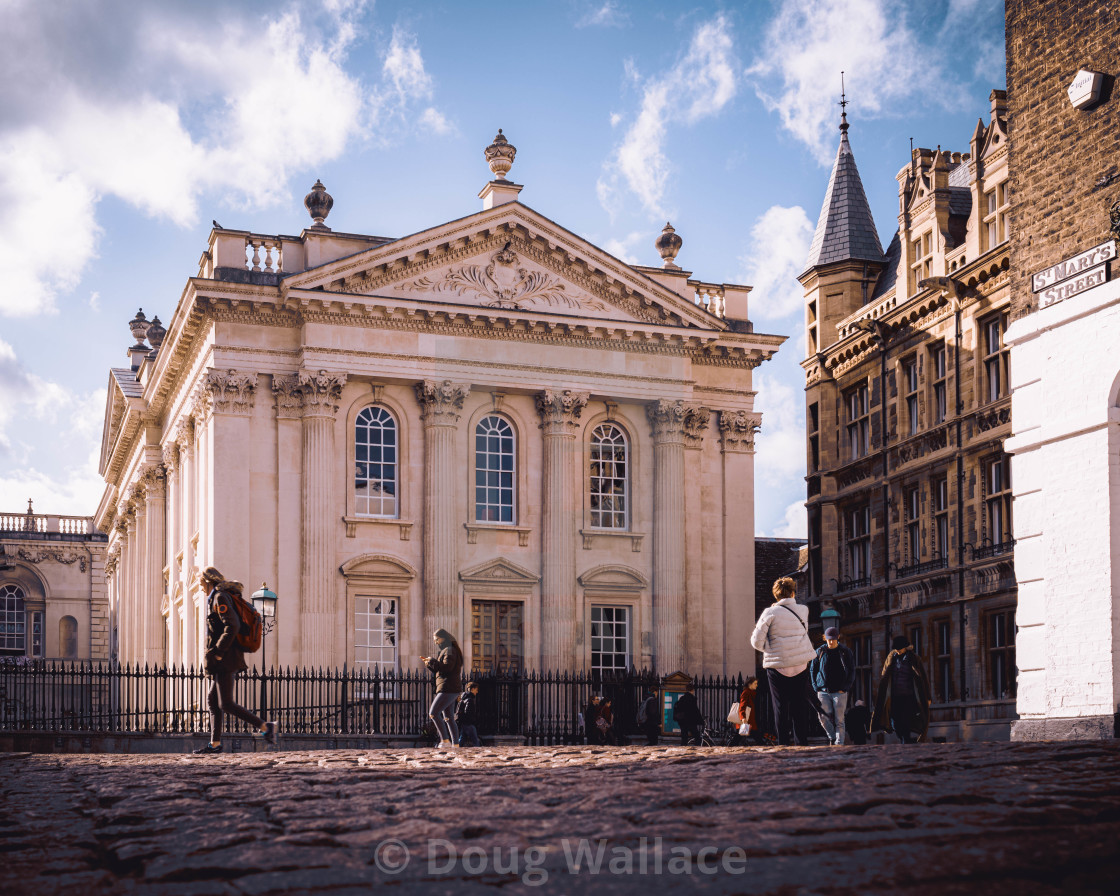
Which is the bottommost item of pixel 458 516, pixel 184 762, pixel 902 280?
pixel 184 762

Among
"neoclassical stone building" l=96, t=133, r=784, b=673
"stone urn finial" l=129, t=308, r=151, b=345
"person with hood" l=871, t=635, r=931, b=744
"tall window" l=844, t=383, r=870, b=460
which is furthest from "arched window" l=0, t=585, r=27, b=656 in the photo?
"person with hood" l=871, t=635, r=931, b=744

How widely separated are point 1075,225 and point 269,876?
1305 centimetres

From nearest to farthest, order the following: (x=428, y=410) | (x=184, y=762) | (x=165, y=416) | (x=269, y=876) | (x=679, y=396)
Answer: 1. (x=269, y=876)
2. (x=184, y=762)
3. (x=428, y=410)
4. (x=679, y=396)
5. (x=165, y=416)

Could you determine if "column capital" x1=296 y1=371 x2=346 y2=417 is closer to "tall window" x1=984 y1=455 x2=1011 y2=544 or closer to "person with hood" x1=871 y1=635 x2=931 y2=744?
"tall window" x1=984 y1=455 x2=1011 y2=544

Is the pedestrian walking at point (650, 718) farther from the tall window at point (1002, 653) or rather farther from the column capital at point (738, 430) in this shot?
the column capital at point (738, 430)

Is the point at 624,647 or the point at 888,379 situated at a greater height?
the point at 888,379

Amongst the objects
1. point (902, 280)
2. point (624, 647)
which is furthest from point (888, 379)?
point (624, 647)

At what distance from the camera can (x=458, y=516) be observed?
117ft

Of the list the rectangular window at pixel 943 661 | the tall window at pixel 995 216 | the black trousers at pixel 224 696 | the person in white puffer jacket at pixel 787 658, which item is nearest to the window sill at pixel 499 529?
the rectangular window at pixel 943 661

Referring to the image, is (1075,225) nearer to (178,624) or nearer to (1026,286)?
(1026,286)

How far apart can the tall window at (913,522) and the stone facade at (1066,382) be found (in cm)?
1748

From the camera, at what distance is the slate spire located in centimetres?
4091

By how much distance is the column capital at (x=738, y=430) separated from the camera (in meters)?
39.1

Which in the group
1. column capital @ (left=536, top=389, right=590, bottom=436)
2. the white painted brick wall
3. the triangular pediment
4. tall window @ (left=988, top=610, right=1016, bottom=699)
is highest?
the triangular pediment
